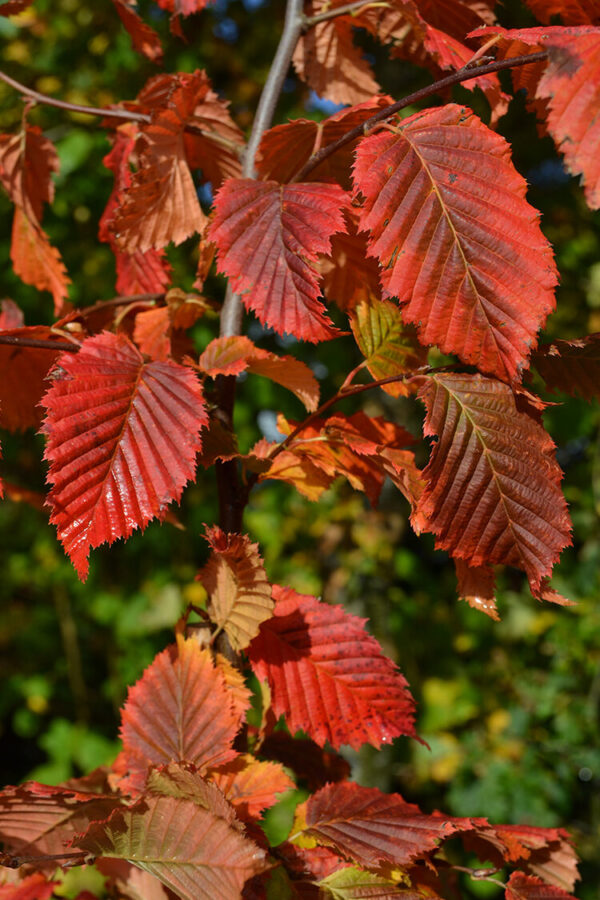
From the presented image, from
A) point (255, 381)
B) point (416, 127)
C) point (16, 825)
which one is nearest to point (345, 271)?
point (416, 127)

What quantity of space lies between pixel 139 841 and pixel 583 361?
1.43ft

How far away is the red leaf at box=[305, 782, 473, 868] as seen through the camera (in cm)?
54

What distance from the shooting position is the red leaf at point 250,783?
58cm

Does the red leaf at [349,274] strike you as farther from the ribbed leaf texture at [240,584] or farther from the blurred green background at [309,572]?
the blurred green background at [309,572]

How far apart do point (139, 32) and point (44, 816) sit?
2.53ft

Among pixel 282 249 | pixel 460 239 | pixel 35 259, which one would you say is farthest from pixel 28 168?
pixel 460 239

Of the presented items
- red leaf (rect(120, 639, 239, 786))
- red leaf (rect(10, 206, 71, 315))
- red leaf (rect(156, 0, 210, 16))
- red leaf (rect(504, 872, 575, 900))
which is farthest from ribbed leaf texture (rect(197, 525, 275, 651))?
red leaf (rect(156, 0, 210, 16))

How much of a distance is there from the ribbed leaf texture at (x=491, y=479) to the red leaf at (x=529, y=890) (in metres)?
0.26

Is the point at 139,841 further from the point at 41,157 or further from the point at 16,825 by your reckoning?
the point at 41,157

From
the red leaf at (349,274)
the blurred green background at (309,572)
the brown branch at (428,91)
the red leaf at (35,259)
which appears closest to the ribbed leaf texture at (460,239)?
the brown branch at (428,91)

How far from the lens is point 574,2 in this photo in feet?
1.81

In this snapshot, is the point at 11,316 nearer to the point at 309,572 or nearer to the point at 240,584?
the point at 240,584

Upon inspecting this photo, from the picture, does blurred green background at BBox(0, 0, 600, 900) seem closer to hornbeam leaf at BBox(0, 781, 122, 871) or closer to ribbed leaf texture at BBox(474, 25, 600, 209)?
hornbeam leaf at BBox(0, 781, 122, 871)

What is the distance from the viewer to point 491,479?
515 mm
